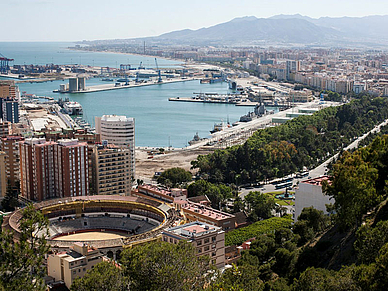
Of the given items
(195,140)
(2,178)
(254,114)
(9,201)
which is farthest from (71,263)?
(254,114)

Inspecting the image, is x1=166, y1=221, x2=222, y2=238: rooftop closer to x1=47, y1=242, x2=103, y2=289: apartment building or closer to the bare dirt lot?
x1=47, y1=242, x2=103, y2=289: apartment building

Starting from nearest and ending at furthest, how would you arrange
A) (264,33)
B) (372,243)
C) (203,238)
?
(372,243) < (203,238) < (264,33)

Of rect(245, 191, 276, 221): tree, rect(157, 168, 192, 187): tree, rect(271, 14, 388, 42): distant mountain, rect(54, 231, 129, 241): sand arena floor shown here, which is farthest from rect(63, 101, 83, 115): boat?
rect(271, 14, 388, 42): distant mountain

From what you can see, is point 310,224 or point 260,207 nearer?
point 310,224

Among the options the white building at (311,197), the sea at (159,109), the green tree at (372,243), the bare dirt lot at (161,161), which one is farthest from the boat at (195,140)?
the green tree at (372,243)

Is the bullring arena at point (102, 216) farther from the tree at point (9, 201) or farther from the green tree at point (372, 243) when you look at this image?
the green tree at point (372, 243)

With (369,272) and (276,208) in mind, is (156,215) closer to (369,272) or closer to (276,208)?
(276,208)

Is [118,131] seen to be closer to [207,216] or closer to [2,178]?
[2,178]
